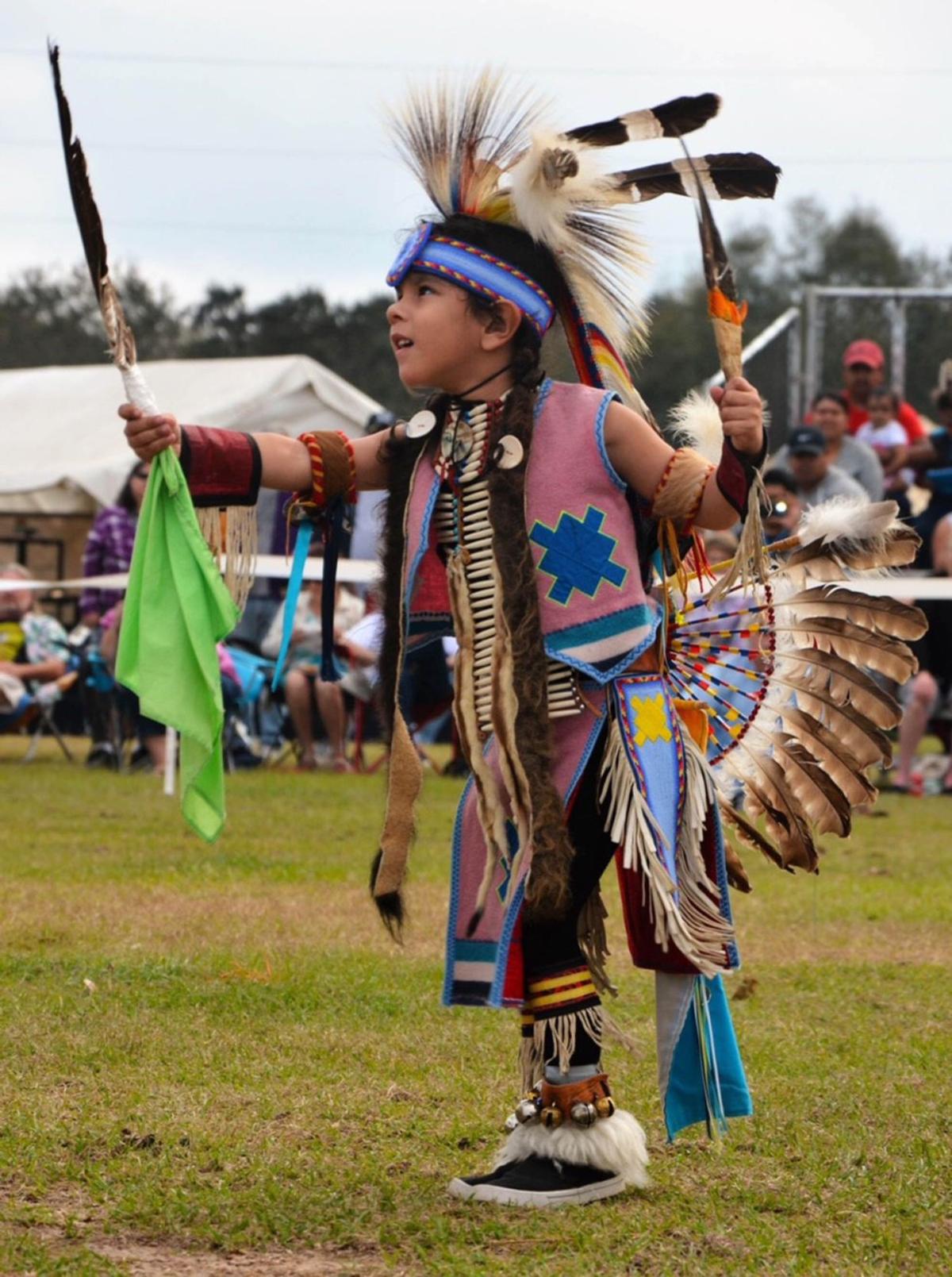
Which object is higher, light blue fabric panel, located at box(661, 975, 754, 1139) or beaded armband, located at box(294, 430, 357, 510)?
beaded armband, located at box(294, 430, 357, 510)

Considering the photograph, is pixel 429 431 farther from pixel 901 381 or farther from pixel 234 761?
pixel 901 381

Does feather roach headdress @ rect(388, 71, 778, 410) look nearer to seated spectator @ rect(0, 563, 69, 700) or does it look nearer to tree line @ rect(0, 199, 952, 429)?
seated spectator @ rect(0, 563, 69, 700)

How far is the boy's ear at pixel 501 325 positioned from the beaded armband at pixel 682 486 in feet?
1.27

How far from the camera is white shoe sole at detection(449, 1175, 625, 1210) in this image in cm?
338

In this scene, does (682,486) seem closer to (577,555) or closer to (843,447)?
(577,555)

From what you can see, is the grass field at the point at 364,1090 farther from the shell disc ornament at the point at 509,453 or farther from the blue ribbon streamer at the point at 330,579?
the shell disc ornament at the point at 509,453

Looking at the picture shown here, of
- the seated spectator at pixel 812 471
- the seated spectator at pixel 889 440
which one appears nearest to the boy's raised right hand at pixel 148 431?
the seated spectator at pixel 812 471

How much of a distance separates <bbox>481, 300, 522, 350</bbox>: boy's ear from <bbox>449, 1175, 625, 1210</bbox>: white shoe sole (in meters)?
1.53

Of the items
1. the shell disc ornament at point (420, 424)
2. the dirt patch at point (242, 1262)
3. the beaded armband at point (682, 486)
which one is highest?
the shell disc ornament at point (420, 424)

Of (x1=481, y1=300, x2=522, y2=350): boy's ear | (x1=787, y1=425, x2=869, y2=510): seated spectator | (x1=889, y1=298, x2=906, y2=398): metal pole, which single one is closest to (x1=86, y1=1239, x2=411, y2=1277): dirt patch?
(x1=481, y1=300, x2=522, y2=350): boy's ear

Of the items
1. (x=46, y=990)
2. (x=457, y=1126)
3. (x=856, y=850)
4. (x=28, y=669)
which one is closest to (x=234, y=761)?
(x=28, y=669)

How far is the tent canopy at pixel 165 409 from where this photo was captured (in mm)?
16297

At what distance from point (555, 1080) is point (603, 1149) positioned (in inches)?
6.0

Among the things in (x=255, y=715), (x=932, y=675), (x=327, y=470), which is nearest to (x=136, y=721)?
(x=255, y=715)
